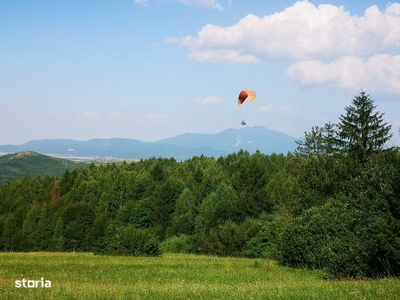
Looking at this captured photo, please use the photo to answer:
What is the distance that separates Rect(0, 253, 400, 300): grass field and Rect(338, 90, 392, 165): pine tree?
22.8 meters

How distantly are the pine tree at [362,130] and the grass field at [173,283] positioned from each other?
22801 mm

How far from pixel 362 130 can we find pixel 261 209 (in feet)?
63.9

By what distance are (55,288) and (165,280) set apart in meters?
6.13

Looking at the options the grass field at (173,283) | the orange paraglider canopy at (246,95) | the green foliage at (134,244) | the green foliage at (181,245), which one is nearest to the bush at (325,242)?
the grass field at (173,283)

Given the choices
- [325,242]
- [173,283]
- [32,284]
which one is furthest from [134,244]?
[32,284]

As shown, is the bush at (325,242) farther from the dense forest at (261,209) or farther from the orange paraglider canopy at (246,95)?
the orange paraglider canopy at (246,95)

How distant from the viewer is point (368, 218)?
2433cm

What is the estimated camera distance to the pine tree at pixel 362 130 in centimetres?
4444

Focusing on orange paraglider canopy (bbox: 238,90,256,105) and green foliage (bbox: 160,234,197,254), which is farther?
green foliage (bbox: 160,234,197,254)

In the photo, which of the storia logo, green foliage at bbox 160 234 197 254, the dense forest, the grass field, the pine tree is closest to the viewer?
the grass field

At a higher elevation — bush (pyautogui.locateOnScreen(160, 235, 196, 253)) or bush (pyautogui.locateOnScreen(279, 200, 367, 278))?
bush (pyautogui.locateOnScreen(279, 200, 367, 278))

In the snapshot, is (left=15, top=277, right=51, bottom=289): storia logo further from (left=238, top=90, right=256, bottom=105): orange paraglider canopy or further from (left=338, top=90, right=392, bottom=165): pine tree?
(left=338, top=90, right=392, bottom=165): pine tree

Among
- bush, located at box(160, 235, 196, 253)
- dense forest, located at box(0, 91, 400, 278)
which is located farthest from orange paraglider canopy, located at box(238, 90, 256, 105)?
bush, located at box(160, 235, 196, 253)

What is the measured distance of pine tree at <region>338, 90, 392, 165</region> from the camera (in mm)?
44438
